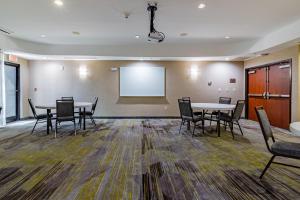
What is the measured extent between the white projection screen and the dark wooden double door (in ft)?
11.7

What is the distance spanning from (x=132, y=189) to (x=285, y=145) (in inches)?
77.7

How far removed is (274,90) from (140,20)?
16.0ft

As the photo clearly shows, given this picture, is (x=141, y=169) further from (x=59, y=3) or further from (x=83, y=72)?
(x=83, y=72)

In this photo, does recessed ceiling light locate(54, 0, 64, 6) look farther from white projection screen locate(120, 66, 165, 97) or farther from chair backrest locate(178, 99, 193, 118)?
white projection screen locate(120, 66, 165, 97)

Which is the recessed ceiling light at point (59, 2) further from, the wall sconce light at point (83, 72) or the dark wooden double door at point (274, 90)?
the dark wooden double door at point (274, 90)

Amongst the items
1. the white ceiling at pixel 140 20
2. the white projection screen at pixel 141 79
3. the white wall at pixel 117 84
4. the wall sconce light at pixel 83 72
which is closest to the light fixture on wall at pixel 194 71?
the white wall at pixel 117 84

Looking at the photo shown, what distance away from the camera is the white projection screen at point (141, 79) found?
8188 mm

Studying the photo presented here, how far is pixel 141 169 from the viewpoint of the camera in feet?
9.67

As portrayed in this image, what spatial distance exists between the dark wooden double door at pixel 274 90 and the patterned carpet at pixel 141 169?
4.95 ft

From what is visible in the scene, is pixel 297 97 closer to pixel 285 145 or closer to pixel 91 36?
pixel 285 145

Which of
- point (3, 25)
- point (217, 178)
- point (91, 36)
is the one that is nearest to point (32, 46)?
point (3, 25)

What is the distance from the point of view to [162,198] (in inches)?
84.2

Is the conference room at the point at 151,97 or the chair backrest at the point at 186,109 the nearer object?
the conference room at the point at 151,97

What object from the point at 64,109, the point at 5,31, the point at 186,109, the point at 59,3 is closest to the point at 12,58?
the point at 5,31
